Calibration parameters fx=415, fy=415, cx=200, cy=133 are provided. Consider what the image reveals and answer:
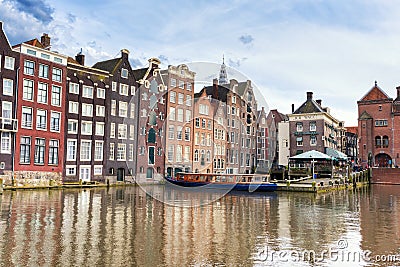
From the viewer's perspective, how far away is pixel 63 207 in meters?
28.1

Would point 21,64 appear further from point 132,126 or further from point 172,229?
point 172,229

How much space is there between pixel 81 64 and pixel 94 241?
4708 centimetres

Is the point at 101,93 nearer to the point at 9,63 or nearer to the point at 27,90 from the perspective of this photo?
the point at 27,90

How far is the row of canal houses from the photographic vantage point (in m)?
Answer: 44.4

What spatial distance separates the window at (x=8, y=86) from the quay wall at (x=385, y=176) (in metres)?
62.5

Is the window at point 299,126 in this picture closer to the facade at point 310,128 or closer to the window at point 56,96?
the facade at point 310,128

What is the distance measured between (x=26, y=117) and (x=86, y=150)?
9326 millimetres

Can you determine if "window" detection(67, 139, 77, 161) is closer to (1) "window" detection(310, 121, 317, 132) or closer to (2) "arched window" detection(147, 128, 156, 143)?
(2) "arched window" detection(147, 128, 156, 143)

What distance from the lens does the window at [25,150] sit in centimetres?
4612

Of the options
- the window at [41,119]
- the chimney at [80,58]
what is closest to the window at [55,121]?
the window at [41,119]

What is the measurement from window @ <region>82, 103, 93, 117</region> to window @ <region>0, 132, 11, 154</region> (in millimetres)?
10875

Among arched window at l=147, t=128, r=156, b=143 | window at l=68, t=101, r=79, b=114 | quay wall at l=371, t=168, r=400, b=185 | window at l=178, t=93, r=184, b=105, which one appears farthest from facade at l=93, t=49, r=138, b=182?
quay wall at l=371, t=168, r=400, b=185

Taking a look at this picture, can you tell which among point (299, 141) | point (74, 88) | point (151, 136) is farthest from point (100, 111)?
point (299, 141)

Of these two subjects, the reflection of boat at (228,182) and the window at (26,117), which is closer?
the reflection of boat at (228,182)
